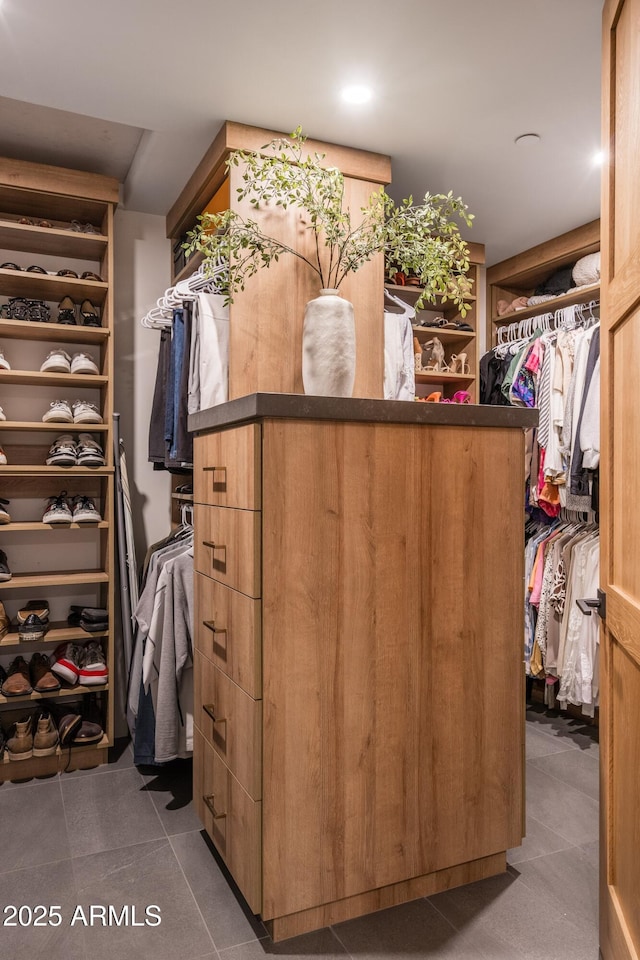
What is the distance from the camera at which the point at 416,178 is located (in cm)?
291

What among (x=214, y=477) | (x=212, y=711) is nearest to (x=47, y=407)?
(x=214, y=477)

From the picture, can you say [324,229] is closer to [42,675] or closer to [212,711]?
[212,711]

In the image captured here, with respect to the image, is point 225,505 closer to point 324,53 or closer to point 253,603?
point 253,603

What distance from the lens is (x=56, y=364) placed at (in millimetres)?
2766

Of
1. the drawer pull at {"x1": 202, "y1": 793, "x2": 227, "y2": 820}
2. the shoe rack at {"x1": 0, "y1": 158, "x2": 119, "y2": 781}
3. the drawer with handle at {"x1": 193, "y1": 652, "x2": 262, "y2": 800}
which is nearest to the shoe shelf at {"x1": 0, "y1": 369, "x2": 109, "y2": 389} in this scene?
the shoe rack at {"x1": 0, "y1": 158, "x2": 119, "y2": 781}

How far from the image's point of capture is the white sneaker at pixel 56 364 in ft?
9.08

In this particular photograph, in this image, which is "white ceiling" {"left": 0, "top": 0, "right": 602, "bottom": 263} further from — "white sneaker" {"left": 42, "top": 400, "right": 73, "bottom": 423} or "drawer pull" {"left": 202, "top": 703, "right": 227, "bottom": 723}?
"drawer pull" {"left": 202, "top": 703, "right": 227, "bottom": 723}

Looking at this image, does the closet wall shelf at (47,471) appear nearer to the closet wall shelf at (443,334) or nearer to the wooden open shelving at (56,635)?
the wooden open shelving at (56,635)

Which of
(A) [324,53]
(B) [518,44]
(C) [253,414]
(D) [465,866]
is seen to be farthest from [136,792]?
(B) [518,44]

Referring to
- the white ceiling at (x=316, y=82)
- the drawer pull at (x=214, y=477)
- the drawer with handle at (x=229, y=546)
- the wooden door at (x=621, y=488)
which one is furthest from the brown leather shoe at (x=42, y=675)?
the white ceiling at (x=316, y=82)

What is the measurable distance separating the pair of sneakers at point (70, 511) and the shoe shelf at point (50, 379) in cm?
50

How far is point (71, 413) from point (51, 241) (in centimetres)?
76

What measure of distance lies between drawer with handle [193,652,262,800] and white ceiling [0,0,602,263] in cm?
187

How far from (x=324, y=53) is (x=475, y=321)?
6.79 ft
